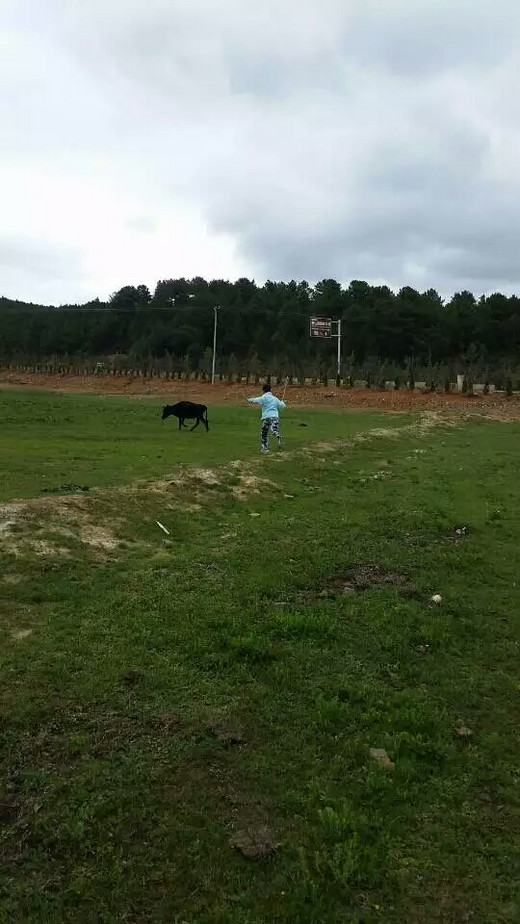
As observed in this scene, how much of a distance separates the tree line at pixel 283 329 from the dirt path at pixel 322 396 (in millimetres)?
5326

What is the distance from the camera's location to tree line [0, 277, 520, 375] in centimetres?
7869

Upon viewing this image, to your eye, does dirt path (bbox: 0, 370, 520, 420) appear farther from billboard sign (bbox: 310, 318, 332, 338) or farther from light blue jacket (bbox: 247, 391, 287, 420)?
light blue jacket (bbox: 247, 391, 287, 420)

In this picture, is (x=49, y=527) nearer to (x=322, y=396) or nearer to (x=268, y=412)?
(x=268, y=412)

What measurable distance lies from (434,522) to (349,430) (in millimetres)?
16537

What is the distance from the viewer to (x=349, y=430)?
1121 inches

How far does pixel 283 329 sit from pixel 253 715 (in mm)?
84009

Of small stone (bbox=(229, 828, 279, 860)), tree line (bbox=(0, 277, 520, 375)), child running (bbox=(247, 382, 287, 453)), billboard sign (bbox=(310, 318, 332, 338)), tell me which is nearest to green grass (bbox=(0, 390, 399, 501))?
child running (bbox=(247, 382, 287, 453))

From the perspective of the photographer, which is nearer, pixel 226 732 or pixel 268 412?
pixel 226 732

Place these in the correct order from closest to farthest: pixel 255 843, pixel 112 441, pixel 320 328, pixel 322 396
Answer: pixel 255 843 < pixel 112 441 < pixel 322 396 < pixel 320 328

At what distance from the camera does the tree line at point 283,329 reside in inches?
3098

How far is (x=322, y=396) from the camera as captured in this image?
4897 centimetres

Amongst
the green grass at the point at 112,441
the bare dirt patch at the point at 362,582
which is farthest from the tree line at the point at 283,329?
the bare dirt patch at the point at 362,582

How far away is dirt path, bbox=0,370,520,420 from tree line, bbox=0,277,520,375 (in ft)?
17.5

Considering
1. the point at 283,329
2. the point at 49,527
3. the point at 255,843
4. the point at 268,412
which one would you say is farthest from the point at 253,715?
the point at 283,329
